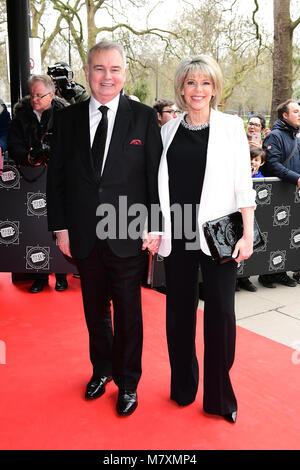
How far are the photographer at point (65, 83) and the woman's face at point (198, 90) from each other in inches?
108

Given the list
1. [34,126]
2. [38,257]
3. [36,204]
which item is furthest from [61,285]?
[34,126]

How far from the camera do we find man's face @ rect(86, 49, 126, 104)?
2.19m

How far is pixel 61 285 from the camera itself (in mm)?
4492

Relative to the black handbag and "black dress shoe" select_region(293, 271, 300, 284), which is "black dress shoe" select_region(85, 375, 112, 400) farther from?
"black dress shoe" select_region(293, 271, 300, 284)

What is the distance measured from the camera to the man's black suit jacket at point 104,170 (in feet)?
7.40

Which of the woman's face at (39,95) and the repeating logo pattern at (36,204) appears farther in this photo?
the repeating logo pattern at (36,204)

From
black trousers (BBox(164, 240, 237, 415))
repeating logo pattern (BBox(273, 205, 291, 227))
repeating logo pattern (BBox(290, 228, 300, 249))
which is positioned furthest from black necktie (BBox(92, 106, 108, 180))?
repeating logo pattern (BBox(290, 228, 300, 249))

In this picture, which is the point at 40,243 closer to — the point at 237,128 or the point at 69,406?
the point at 69,406

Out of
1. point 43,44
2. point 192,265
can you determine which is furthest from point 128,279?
point 43,44

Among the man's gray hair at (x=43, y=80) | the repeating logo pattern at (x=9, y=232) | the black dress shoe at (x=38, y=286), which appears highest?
the man's gray hair at (x=43, y=80)

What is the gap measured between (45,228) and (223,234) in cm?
258

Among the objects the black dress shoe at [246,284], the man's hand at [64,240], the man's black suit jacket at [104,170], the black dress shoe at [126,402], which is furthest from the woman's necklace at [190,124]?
the black dress shoe at [246,284]

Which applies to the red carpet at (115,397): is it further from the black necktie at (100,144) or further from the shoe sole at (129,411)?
the black necktie at (100,144)

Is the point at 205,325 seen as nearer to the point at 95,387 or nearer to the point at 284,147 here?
the point at 95,387
